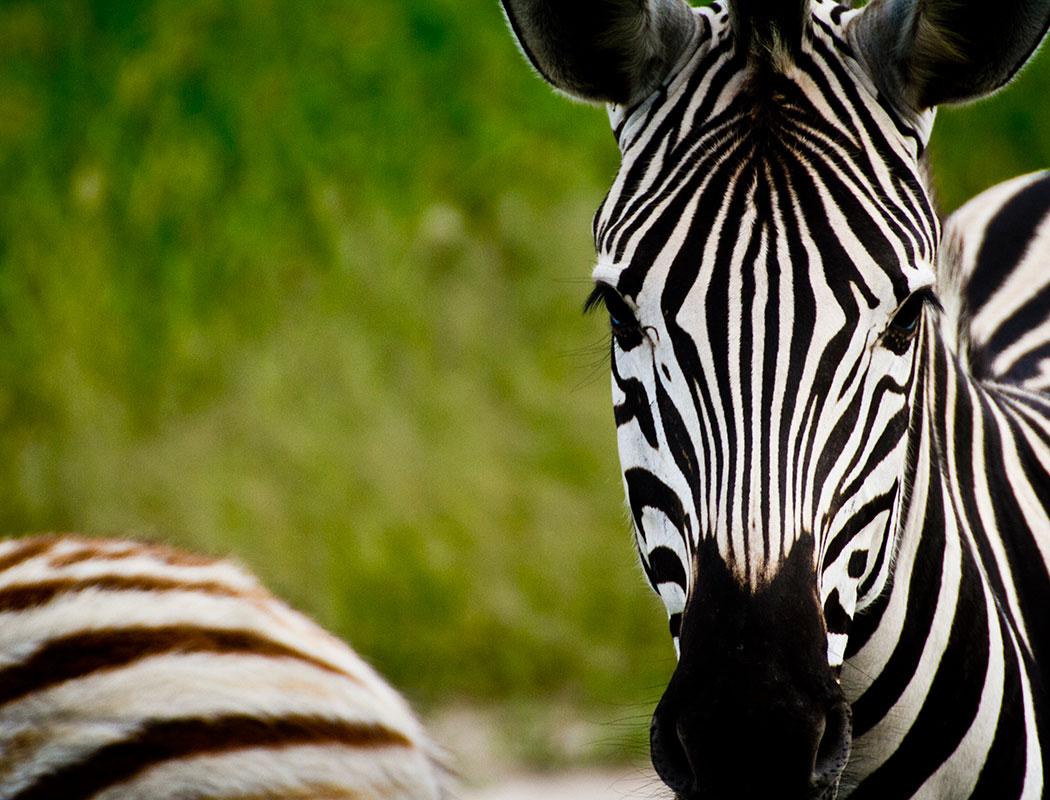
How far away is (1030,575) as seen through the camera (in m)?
2.59

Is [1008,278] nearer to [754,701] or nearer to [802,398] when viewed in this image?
[802,398]

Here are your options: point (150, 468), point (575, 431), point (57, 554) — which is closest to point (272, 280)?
point (150, 468)

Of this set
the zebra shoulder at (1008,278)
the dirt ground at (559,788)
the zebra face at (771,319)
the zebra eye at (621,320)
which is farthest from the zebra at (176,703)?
the dirt ground at (559,788)

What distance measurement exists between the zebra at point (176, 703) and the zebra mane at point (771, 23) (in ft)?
5.35

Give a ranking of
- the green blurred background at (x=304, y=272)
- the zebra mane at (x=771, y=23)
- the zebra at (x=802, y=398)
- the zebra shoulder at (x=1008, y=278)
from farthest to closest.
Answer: the green blurred background at (x=304, y=272), the zebra shoulder at (x=1008, y=278), the zebra mane at (x=771, y=23), the zebra at (x=802, y=398)

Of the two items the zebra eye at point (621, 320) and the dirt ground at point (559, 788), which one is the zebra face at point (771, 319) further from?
the dirt ground at point (559, 788)

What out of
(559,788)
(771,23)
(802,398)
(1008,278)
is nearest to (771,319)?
(802,398)

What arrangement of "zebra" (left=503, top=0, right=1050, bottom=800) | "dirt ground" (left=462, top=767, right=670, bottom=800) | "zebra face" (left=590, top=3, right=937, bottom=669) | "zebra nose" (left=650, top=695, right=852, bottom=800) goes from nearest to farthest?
"zebra nose" (left=650, top=695, right=852, bottom=800), "zebra" (left=503, top=0, right=1050, bottom=800), "zebra face" (left=590, top=3, right=937, bottom=669), "dirt ground" (left=462, top=767, right=670, bottom=800)

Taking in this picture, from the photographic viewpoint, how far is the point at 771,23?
2.12 metres

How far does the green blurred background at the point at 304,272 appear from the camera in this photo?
7391 millimetres

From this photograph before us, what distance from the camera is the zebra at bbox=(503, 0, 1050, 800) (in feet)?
5.94

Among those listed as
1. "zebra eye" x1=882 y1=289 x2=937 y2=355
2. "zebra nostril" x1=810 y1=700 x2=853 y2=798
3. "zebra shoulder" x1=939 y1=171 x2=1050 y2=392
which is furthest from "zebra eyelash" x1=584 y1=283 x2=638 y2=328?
"zebra shoulder" x1=939 y1=171 x2=1050 y2=392

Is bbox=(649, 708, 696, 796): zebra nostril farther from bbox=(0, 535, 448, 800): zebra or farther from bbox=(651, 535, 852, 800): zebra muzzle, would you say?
bbox=(0, 535, 448, 800): zebra

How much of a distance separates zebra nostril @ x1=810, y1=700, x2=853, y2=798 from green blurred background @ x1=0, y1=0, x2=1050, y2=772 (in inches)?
216
